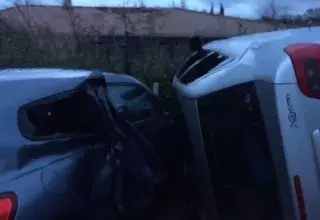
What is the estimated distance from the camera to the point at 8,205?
3.23 meters

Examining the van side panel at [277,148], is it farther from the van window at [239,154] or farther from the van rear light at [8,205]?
the van rear light at [8,205]

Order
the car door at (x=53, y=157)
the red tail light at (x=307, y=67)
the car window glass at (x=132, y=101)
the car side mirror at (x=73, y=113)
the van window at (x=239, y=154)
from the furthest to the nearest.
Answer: the car window glass at (x=132, y=101) < the car side mirror at (x=73, y=113) < the van window at (x=239, y=154) < the red tail light at (x=307, y=67) < the car door at (x=53, y=157)

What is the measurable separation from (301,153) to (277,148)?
0.13m

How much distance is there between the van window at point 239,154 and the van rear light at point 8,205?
139 centimetres

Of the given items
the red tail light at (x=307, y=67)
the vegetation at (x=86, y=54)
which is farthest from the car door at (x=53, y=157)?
the vegetation at (x=86, y=54)

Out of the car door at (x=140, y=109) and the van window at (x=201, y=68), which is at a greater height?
Result: the van window at (x=201, y=68)

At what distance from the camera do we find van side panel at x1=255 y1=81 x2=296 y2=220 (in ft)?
11.3

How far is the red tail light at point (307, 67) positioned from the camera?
3.51 meters

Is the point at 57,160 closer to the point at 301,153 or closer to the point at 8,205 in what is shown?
the point at 8,205

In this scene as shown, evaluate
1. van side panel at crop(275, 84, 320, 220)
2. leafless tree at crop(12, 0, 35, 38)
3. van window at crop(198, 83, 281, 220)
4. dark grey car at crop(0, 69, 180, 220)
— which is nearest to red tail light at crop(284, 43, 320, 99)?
van side panel at crop(275, 84, 320, 220)

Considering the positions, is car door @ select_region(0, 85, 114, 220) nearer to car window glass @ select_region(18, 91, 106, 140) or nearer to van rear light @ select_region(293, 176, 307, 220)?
car window glass @ select_region(18, 91, 106, 140)

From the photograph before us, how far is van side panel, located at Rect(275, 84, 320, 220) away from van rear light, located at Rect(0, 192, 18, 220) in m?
1.40

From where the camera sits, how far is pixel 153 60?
11375 millimetres

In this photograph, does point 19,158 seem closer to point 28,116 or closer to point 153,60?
point 28,116
